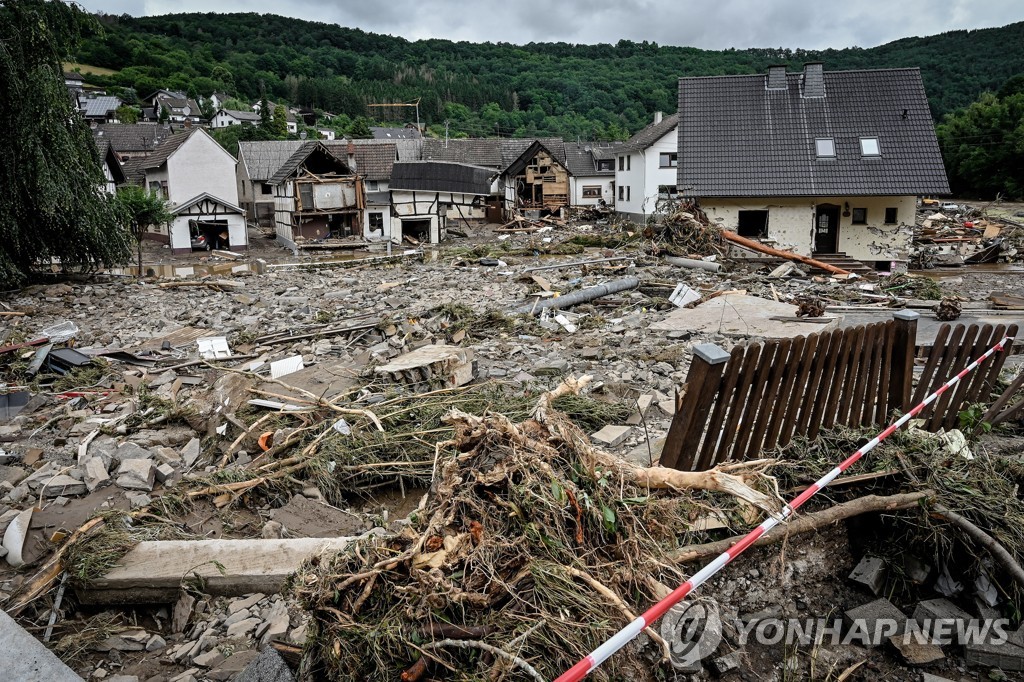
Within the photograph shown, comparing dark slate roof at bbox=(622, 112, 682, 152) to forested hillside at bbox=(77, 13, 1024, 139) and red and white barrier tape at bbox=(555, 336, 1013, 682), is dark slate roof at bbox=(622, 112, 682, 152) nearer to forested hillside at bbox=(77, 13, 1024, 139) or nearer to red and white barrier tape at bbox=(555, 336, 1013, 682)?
red and white barrier tape at bbox=(555, 336, 1013, 682)

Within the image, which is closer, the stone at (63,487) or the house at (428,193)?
the stone at (63,487)

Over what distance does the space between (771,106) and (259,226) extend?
32353 mm

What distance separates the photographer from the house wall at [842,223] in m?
23.0

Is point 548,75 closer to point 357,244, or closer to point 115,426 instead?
point 357,244

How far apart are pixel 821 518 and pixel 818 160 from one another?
75.8 feet

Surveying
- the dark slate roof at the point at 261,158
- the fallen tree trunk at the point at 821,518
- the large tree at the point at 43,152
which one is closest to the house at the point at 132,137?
the dark slate roof at the point at 261,158

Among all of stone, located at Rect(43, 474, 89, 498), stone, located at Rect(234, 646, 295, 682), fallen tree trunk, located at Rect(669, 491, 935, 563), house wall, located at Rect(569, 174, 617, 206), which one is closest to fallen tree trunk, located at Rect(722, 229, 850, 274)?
fallen tree trunk, located at Rect(669, 491, 935, 563)

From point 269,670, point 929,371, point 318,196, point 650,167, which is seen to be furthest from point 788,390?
point 650,167

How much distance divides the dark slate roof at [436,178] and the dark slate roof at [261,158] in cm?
1339

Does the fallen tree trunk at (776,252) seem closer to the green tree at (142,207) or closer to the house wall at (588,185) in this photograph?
the green tree at (142,207)

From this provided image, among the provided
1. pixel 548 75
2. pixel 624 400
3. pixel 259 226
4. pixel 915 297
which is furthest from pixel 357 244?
pixel 548 75

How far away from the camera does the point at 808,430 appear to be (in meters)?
4.59

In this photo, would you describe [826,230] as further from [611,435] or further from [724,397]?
[724,397]

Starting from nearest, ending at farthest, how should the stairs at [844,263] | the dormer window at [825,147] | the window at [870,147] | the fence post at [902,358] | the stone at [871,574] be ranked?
1. the stone at [871,574]
2. the fence post at [902,358]
3. the stairs at [844,263]
4. the window at [870,147]
5. the dormer window at [825,147]
